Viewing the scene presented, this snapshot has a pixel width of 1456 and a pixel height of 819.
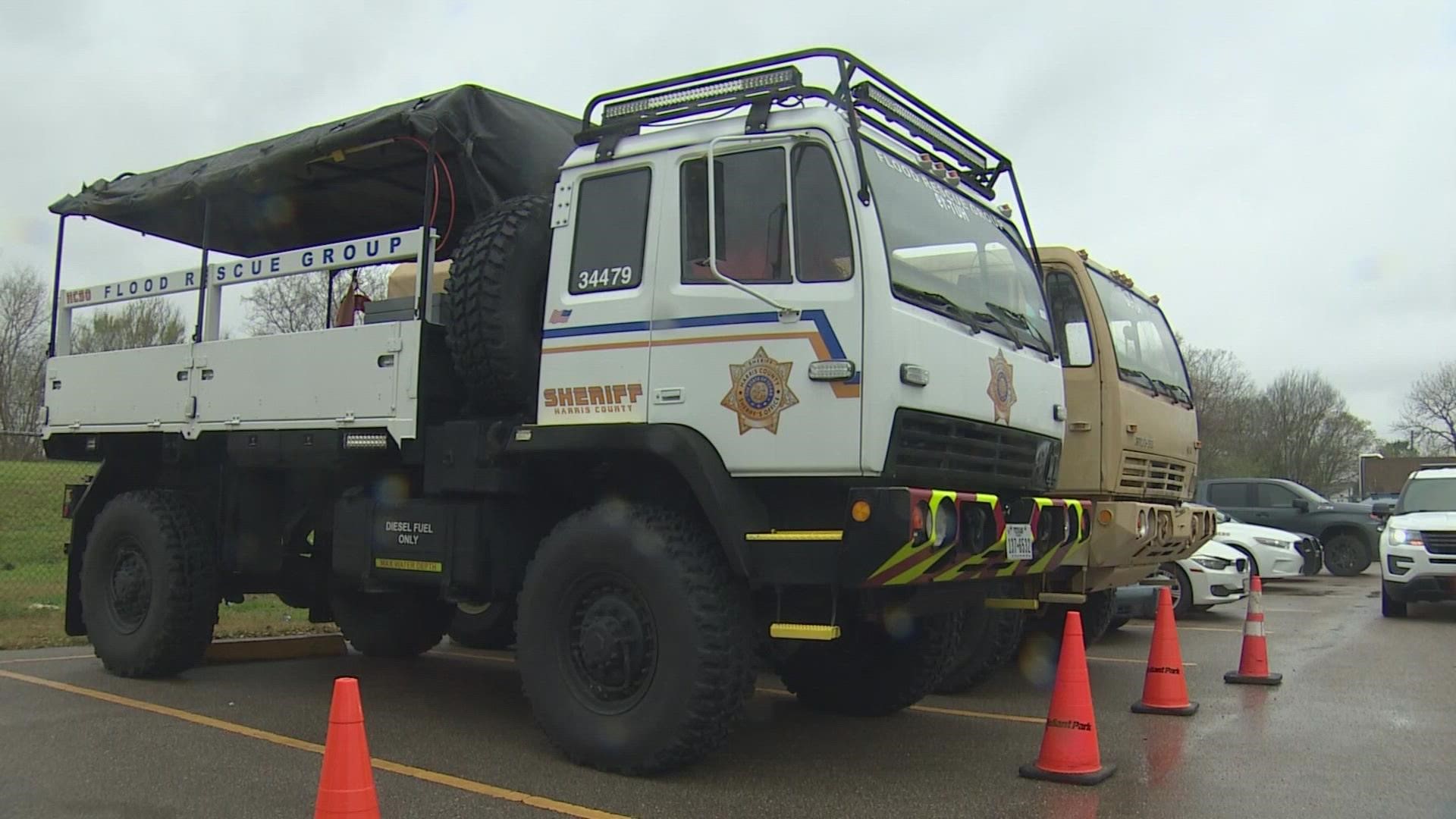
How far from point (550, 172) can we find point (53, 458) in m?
4.92

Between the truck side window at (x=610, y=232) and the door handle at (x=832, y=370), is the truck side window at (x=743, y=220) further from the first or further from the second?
the door handle at (x=832, y=370)

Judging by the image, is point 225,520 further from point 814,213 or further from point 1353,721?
point 1353,721

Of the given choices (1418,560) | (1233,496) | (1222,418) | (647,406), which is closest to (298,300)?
(647,406)

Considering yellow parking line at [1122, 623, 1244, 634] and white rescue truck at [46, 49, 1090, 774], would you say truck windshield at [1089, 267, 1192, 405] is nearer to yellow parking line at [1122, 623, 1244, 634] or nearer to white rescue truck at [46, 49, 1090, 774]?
white rescue truck at [46, 49, 1090, 774]

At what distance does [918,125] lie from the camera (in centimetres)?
621

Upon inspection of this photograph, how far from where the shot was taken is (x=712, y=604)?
512 cm

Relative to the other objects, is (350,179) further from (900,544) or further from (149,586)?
(900,544)

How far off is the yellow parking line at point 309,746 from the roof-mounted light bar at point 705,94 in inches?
130

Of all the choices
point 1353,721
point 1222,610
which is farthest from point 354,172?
point 1222,610

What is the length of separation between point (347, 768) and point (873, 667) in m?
3.93

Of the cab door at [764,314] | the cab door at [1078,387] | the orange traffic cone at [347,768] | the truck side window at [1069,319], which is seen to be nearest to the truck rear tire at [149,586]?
the cab door at [764,314]

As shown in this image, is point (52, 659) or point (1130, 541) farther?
point (52, 659)

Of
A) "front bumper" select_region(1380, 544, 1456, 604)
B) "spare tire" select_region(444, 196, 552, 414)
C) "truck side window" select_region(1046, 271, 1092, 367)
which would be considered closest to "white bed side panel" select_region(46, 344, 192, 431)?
"spare tire" select_region(444, 196, 552, 414)

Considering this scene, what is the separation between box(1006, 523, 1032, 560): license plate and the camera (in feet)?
17.7
